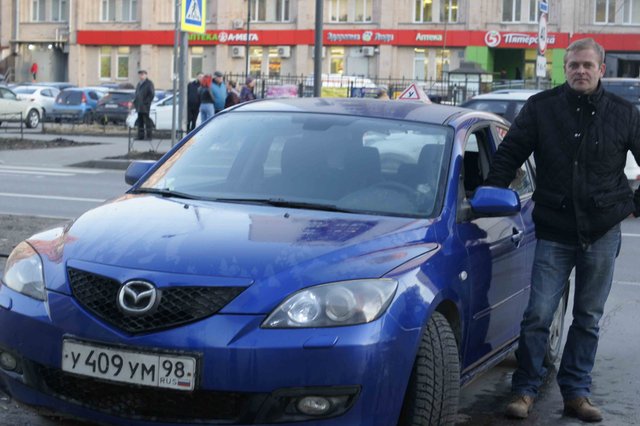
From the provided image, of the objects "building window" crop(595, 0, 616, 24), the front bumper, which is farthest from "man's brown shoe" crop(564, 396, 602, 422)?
"building window" crop(595, 0, 616, 24)

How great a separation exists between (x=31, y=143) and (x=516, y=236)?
24623 mm

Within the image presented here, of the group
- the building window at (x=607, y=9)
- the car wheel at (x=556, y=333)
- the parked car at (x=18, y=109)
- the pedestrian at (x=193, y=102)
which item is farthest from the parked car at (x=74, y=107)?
the car wheel at (x=556, y=333)

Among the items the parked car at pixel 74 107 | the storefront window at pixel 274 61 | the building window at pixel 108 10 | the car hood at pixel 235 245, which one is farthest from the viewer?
the building window at pixel 108 10

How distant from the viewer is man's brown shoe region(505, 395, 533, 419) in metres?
5.53

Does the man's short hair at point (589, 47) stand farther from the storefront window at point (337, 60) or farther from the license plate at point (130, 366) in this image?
the storefront window at point (337, 60)

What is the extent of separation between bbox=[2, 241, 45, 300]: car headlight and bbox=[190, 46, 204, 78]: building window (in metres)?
67.9

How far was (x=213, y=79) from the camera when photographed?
27.4 m

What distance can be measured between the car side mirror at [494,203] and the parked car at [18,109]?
3339 cm

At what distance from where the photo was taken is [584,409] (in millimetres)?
5543

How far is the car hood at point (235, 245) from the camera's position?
165 inches

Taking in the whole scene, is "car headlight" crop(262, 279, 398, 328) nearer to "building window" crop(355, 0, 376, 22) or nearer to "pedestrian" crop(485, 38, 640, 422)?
"pedestrian" crop(485, 38, 640, 422)

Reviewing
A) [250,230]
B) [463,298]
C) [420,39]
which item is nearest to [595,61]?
[463,298]

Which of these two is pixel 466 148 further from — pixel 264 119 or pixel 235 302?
pixel 235 302

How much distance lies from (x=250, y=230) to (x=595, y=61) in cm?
195
